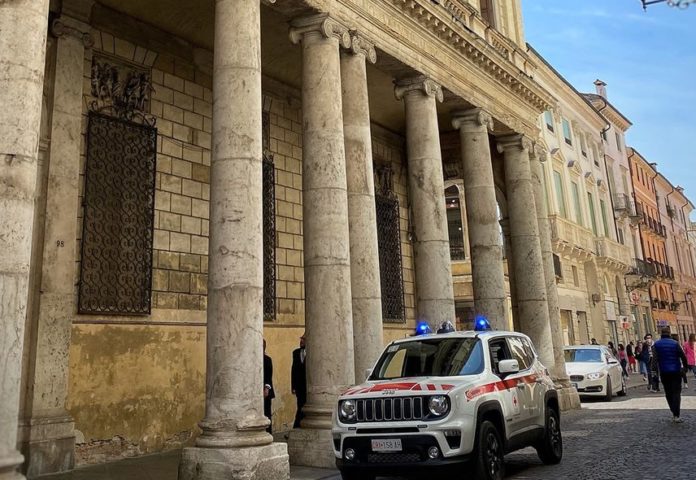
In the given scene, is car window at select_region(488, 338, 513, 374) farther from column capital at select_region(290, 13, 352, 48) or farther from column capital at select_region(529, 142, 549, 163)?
column capital at select_region(529, 142, 549, 163)

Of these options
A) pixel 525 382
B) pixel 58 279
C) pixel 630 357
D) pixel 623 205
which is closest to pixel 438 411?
pixel 525 382

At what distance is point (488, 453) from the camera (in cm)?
682

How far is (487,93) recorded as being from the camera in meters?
16.2

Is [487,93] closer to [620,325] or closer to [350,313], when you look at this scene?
[350,313]

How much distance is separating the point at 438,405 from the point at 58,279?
251 inches

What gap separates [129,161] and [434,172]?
6.08 metres

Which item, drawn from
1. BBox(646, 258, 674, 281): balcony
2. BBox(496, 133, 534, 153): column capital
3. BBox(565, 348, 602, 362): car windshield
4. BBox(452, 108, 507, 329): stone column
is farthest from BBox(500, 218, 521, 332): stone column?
BBox(646, 258, 674, 281): balcony

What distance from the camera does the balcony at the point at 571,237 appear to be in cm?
2825

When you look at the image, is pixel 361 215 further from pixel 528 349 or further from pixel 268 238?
pixel 268 238

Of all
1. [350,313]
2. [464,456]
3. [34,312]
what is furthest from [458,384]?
[34,312]

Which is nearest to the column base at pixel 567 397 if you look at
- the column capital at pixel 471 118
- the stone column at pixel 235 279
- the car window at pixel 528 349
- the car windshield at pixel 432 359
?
the column capital at pixel 471 118

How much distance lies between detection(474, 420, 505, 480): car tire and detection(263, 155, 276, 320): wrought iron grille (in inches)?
292

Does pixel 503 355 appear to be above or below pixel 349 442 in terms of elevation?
above

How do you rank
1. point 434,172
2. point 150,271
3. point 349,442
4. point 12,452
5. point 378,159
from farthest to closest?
point 378,159 < point 434,172 < point 150,271 < point 349,442 < point 12,452
